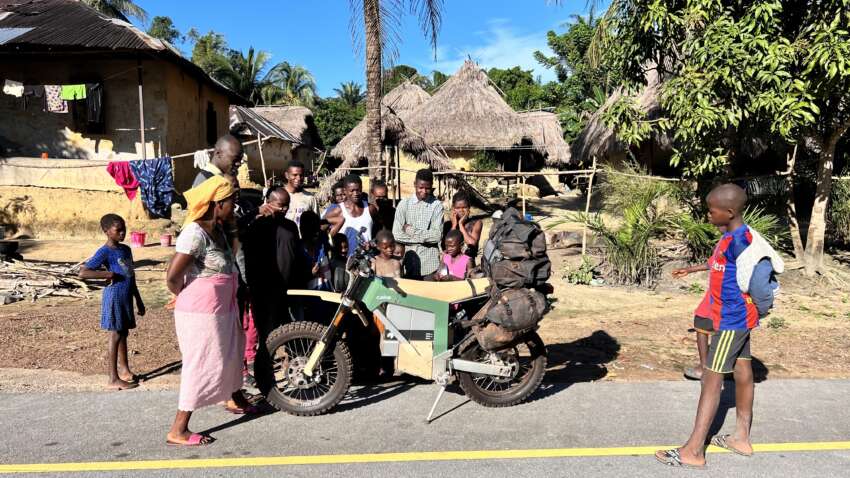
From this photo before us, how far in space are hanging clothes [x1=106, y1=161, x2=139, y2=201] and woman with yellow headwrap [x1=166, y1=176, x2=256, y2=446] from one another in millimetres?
9275

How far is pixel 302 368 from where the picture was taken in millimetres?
3996

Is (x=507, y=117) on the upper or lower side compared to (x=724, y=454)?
upper

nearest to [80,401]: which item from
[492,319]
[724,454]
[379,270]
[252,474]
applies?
[252,474]

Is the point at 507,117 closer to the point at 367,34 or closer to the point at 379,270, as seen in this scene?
the point at 367,34

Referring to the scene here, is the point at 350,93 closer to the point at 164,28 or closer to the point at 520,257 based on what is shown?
the point at 164,28

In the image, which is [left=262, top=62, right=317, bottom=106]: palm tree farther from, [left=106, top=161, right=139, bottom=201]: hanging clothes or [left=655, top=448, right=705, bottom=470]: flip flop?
[left=655, top=448, right=705, bottom=470]: flip flop

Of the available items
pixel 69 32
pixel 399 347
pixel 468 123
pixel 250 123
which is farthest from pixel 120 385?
pixel 250 123

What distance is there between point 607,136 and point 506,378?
1476 cm

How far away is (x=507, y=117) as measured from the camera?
22.6 meters

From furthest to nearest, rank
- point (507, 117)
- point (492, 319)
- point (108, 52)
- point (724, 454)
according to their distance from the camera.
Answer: point (507, 117) → point (108, 52) → point (492, 319) → point (724, 454)

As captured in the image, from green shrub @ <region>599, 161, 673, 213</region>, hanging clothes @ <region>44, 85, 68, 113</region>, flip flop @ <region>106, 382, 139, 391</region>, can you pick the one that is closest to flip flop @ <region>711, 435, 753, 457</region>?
flip flop @ <region>106, 382, 139, 391</region>

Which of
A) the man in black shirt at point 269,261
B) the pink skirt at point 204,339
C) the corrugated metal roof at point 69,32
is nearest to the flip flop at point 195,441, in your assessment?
the pink skirt at point 204,339

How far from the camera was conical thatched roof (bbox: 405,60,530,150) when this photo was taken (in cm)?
2225

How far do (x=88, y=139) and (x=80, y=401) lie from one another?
42.1ft
